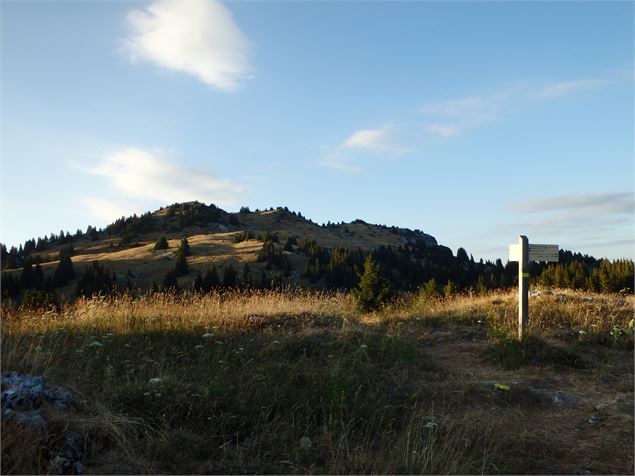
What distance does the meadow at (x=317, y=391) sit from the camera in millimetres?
3645

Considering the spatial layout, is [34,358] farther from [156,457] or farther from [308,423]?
[308,423]

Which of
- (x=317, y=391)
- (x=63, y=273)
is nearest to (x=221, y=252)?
(x=63, y=273)

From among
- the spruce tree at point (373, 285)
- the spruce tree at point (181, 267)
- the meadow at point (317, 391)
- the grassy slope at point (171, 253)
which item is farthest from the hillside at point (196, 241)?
the meadow at point (317, 391)

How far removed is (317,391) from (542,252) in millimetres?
5873

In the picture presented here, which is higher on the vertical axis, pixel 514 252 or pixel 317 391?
pixel 514 252

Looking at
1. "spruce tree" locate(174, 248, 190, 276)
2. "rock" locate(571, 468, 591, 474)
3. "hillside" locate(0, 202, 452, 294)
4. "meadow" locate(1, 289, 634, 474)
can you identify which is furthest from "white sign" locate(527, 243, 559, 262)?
"spruce tree" locate(174, 248, 190, 276)

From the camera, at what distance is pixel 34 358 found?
514 cm

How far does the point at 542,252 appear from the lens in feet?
27.7

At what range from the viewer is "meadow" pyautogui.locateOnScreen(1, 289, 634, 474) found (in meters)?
3.64

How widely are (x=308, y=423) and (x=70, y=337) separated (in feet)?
15.5

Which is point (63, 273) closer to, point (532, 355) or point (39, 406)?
point (39, 406)

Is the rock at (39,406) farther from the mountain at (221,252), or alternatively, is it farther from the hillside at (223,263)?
the mountain at (221,252)

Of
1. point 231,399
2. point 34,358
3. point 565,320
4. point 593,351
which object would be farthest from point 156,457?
point 565,320

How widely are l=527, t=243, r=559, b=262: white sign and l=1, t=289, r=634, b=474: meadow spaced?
1.55 m
